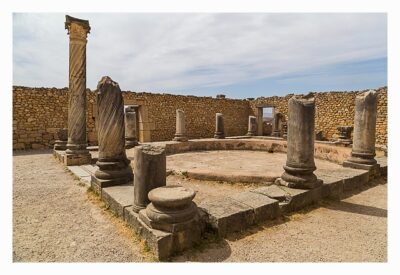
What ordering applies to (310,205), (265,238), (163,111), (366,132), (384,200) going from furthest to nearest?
(163,111)
(366,132)
(384,200)
(310,205)
(265,238)

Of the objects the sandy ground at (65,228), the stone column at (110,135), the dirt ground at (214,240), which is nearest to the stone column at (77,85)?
the sandy ground at (65,228)

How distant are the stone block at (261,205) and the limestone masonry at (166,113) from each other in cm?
1232

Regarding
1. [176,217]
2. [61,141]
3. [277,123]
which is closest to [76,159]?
[61,141]

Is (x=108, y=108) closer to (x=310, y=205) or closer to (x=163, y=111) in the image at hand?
(x=310, y=205)

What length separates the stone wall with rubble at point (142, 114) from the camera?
12578mm

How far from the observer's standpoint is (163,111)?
1733cm

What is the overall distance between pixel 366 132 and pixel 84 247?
6804 mm

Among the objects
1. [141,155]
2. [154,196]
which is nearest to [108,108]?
[141,155]

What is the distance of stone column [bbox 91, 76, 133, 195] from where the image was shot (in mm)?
4879

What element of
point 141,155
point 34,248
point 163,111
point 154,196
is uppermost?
point 163,111

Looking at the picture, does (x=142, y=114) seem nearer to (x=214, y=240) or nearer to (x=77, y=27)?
(x=77, y=27)

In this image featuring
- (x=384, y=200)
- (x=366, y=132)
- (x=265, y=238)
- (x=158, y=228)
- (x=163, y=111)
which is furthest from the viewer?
(x=163, y=111)

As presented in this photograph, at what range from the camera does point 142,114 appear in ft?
53.6

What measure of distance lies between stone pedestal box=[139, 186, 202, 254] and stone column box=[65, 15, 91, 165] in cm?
589
